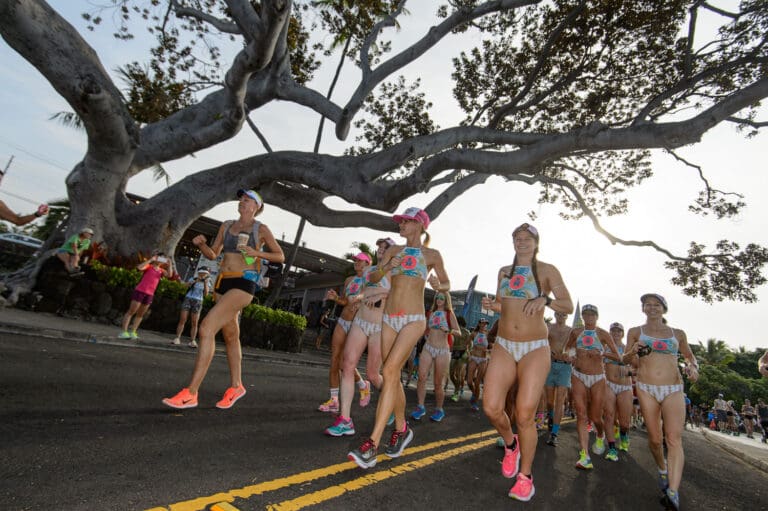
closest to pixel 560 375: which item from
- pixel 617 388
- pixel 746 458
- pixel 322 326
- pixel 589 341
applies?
Answer: pixel 617 388

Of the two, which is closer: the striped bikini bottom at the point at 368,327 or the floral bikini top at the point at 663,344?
the striped bikini bottom at the point at 368,327

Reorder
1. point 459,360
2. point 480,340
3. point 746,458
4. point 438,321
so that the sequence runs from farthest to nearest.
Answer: point 459,360 < point 746,458 < point 480,340 < point 438,321

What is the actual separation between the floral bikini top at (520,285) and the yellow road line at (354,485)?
72.8 inches

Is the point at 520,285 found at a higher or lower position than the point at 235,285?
higher

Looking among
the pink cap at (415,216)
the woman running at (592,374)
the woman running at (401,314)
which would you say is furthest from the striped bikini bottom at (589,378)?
the pink cap at (415,216)

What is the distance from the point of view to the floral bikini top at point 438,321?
7779mm

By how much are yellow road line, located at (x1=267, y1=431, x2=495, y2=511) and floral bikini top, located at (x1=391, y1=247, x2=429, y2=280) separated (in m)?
1.78

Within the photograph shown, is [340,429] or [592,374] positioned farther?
[592,374]

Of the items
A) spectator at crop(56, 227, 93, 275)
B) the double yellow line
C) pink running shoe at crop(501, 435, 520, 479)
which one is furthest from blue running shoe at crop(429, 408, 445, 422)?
spectator at crop(56, 227, 93, 275)

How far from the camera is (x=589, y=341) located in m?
7.07

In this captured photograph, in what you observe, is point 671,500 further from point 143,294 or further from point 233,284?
point 143,294

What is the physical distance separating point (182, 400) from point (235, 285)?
4.11 ft

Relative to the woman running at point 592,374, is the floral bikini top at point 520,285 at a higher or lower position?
higher

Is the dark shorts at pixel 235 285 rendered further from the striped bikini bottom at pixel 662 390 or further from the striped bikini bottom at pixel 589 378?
the striped bikini bottom at pixel 589 378
